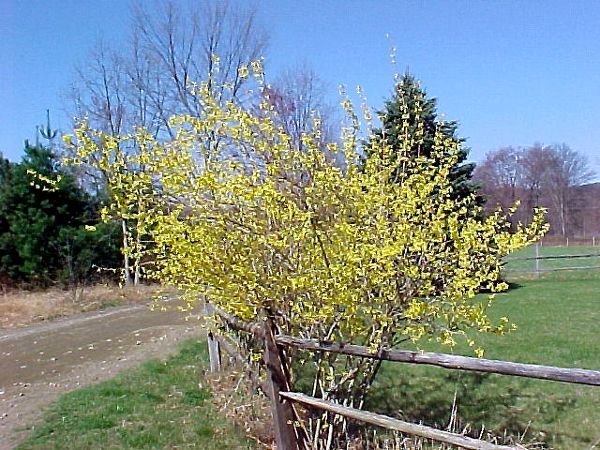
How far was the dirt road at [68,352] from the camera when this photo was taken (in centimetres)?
563

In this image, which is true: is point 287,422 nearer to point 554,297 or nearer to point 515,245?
point 515,245

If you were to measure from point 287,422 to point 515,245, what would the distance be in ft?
5.59

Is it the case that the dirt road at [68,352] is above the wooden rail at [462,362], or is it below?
below

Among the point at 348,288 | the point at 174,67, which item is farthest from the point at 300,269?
the point at 174,67

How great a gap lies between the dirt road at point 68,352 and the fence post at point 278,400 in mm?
2321

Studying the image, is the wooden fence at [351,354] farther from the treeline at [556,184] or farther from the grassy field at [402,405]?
the treeline at [556,184]

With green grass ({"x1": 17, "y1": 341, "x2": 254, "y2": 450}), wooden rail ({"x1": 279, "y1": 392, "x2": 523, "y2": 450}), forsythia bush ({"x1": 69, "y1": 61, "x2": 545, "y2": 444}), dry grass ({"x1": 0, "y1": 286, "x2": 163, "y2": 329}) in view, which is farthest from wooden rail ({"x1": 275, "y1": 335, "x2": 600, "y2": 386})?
dry grass ({"x1": 0, "y1": 286, "x2": 163, "y2": 329})

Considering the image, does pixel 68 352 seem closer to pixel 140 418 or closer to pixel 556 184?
pixel 140 418

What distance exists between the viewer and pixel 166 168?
293cm

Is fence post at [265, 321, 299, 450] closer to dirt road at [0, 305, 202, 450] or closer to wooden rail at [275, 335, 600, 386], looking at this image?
wooden rail at [275, 335, 600, 386]

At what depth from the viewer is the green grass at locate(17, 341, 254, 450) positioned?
4.24 m

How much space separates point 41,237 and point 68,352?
9120 mm

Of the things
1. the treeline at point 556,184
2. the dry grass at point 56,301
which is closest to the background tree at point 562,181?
the treeline at point 556,184

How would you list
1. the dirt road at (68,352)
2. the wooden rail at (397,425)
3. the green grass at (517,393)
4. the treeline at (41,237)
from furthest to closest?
the treeline at (41,237)
the dirt road at (68,352)
the green grass at (517,393)
the wooden rail at (397,425)
